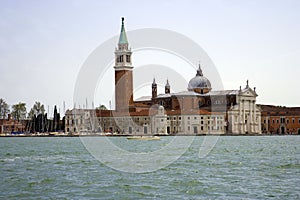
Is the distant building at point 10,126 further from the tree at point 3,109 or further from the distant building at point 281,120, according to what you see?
the distant building at point 281,120

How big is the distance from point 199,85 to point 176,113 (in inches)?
232

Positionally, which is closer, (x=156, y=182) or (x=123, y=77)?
(x=156, y=182)

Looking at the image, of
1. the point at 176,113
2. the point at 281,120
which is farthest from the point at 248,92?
the point at 176,113

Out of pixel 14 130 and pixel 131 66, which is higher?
pixel 131 66

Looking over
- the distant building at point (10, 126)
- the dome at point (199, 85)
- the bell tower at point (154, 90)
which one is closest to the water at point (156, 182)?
the dome at point (199, 85)

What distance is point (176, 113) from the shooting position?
78.8 m

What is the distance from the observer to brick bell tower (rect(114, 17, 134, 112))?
260 ft

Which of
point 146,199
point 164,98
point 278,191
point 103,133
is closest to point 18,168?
point 146,199

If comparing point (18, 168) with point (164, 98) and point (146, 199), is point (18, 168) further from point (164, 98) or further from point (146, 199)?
point (164, 98)

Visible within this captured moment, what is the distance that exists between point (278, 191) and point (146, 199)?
11.6ft

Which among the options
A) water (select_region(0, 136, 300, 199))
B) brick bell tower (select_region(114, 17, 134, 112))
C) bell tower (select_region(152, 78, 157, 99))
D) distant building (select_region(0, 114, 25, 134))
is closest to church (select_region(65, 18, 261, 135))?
brick bell tower (select_region(114, 17, 134, 112))

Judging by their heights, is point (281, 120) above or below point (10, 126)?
above

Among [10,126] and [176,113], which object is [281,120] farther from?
[10,126]

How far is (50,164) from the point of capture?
913 inches
